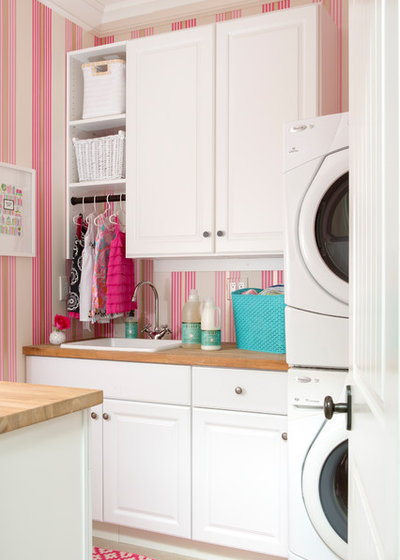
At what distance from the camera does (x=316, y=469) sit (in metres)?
1.98

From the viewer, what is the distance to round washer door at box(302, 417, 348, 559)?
193 centimetres

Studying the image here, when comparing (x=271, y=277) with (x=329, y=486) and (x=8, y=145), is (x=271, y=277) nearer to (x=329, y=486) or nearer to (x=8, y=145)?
(x=329, y=486)

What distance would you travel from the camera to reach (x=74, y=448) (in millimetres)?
1366

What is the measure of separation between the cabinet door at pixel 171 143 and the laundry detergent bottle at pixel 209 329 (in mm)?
288

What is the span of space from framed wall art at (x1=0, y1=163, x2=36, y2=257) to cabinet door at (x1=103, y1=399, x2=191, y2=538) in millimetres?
877

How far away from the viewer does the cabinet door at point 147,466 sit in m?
2.50

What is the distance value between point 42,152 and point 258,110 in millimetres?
1166

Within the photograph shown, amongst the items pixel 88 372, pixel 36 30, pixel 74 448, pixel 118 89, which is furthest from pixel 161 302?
pixel 74 448

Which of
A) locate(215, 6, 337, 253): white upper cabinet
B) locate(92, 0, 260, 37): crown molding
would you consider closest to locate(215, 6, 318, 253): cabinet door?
locate(215, 6, 337, 253): white upper cabinet

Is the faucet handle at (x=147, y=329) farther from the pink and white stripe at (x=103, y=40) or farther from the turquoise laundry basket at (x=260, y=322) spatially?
the pink and white stripe at (x=103, y=40)

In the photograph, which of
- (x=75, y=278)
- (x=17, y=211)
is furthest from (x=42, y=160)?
(x=75, y=278)

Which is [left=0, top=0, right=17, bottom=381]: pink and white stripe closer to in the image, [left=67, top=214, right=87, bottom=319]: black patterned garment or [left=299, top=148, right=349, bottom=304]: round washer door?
[left=67, top=214, right=87, bottom=319]: black patterned garment

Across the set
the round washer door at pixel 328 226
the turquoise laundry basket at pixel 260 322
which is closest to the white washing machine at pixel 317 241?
the round washer door at pixel 328 226

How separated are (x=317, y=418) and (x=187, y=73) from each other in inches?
68.1
